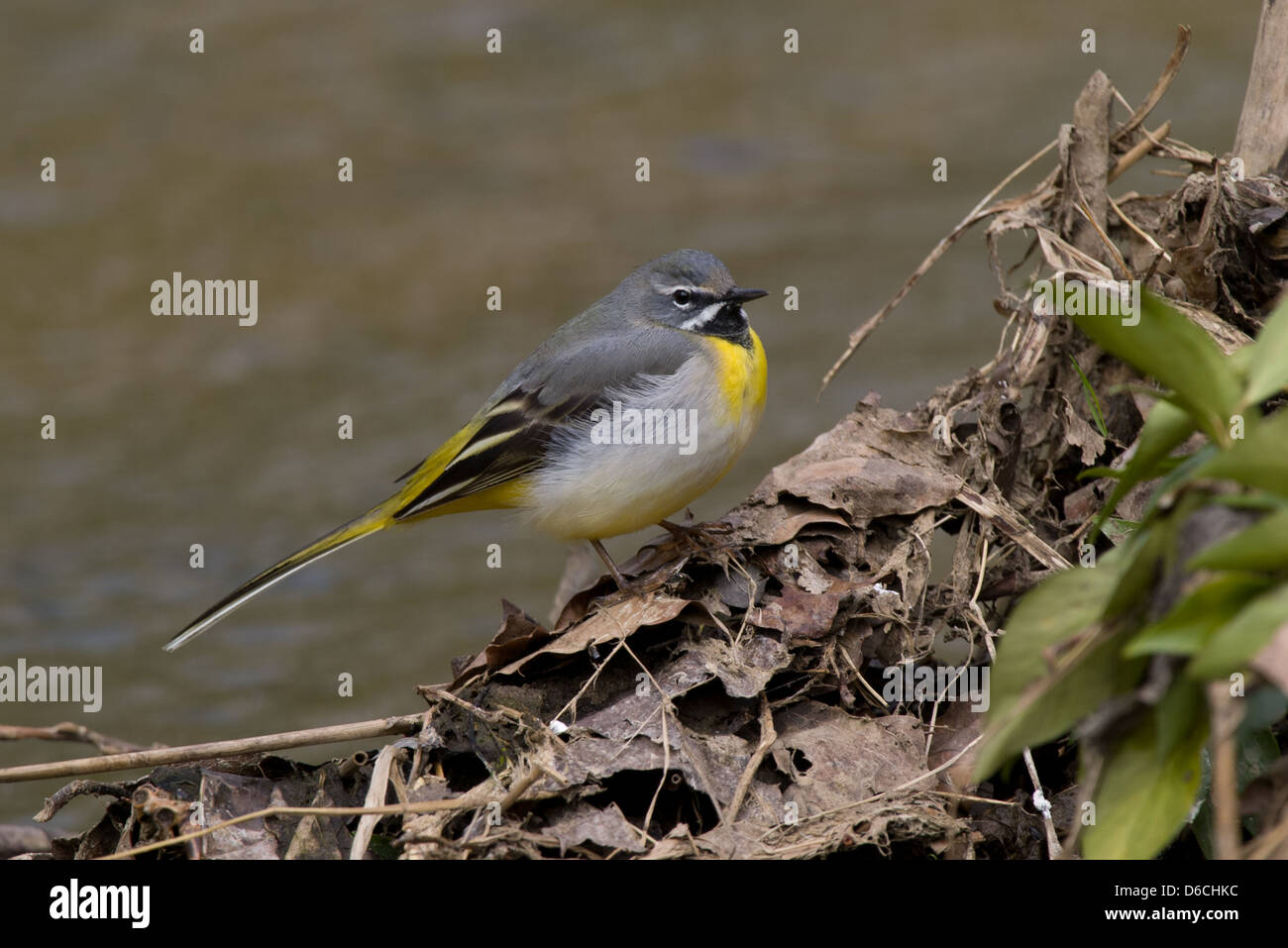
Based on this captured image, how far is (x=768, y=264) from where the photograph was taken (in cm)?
1164

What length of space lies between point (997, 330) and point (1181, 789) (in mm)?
8089

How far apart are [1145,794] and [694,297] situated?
3.90 m

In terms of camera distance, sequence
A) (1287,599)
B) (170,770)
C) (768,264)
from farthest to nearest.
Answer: (768,264), (170,770), (1287,599)

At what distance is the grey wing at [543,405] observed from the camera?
6.00 metres

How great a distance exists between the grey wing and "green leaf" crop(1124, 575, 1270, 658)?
3482mm

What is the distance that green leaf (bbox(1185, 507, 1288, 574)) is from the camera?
8.30ft

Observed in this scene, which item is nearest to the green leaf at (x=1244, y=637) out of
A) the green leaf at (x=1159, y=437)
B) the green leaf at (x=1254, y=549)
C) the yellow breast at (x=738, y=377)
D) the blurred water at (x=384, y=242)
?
the green leaf at (x=1254, y=549)

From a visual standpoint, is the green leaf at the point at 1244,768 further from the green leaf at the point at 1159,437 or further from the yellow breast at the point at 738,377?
the yellow breast at the point at 738,377

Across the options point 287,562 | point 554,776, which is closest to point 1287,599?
point 554,776

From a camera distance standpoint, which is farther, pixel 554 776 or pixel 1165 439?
pixel 554 776

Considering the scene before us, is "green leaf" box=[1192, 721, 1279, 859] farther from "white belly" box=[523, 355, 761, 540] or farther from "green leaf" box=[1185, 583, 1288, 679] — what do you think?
"white belly" box=[523, 355, 761, 540]

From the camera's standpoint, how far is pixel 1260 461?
8.64ft

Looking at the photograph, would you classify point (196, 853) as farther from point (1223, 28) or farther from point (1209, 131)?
point (1223, 28)

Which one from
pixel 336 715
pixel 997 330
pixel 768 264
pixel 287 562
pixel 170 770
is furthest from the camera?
pixel 768 264
